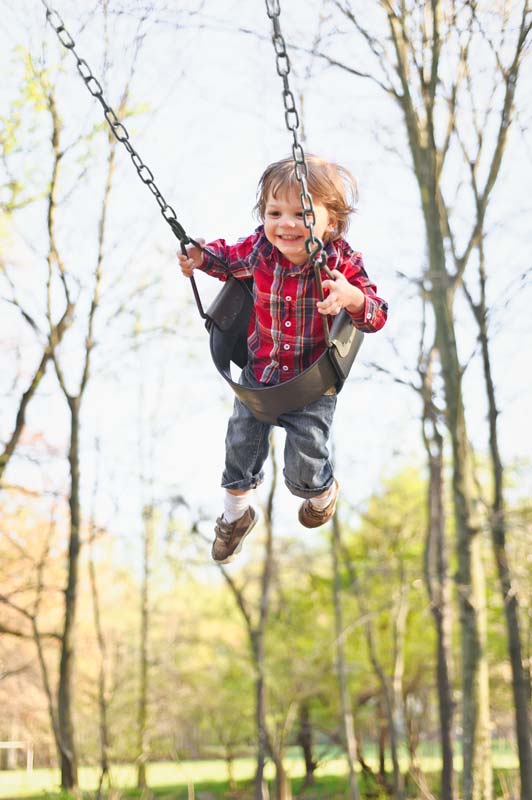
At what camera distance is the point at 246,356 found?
3.16m

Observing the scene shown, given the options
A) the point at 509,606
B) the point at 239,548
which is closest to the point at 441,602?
the point at 509,606

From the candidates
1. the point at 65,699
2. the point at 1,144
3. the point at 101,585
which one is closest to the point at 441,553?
the point at 65,699

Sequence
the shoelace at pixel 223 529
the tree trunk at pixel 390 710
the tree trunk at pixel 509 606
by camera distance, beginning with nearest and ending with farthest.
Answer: the shoelace at pixel 223 529 → the tree trunk at pixel 509 606 → the tree trunk at pixel 390 710

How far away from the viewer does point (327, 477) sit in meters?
3.23

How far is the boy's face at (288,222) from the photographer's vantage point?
8.93ft

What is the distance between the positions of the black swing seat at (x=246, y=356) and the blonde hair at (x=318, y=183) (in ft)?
1.12

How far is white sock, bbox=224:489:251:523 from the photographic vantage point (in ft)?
10.8

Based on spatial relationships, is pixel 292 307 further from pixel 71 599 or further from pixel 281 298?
pixel 71 599

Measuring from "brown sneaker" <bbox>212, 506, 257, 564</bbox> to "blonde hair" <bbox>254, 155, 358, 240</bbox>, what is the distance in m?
1.21

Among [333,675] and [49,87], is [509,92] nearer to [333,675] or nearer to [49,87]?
[49,87]

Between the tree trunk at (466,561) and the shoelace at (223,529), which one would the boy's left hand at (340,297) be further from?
the tree trunk at (466,561)

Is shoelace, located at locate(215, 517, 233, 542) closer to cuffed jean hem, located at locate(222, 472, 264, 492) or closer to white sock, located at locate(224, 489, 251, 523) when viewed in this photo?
white sock, located at locate(224, 489, 251, 523)

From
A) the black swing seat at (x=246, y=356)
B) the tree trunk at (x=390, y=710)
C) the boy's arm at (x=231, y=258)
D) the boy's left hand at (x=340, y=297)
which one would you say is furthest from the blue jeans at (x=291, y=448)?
the tree trunk at (x=390, y=710)

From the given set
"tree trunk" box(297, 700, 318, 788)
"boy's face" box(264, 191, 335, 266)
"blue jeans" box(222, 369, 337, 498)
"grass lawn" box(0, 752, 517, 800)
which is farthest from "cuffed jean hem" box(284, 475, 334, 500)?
"tree trunk" box(297, 700, 318, 788)
